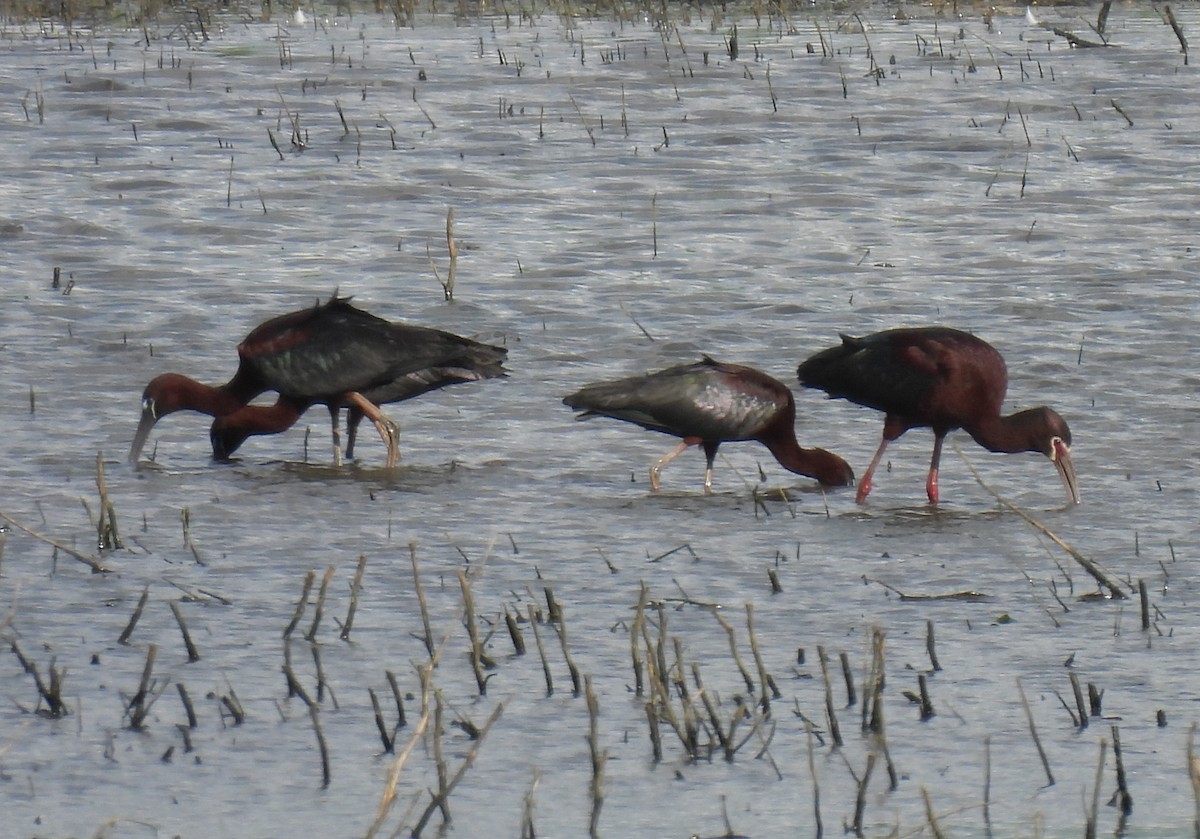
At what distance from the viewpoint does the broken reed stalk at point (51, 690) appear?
191 inches

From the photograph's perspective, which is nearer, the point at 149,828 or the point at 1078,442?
the point at 149,828

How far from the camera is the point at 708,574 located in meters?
6.39

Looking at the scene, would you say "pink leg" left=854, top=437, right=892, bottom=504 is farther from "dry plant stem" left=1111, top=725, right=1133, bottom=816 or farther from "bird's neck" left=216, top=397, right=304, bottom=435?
"dry plant stem" left=1111, top=725, right=1133, bottom=816

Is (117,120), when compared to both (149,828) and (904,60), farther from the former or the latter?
(149,828)

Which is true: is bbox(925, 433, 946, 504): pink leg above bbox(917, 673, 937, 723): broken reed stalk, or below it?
below

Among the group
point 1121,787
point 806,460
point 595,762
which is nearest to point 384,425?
point 806,460

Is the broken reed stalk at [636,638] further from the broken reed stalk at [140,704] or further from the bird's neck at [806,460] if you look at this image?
the bird's neck at [806,460]

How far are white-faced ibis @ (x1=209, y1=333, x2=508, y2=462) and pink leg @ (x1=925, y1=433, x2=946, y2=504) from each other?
1.62 meters

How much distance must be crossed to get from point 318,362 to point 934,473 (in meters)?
2.26

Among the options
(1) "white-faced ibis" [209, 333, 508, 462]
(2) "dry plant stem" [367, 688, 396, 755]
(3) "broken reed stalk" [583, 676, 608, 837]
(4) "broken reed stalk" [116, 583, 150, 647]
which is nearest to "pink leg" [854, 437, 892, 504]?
(1) "white-faced ibis" [209, 333, 508, 462]

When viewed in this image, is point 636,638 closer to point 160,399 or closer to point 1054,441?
point 1054,441

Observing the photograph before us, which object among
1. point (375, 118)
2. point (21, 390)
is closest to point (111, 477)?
point (21, 390)

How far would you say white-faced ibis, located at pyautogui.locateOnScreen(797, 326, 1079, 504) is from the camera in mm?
7906

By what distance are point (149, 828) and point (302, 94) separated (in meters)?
12.3
